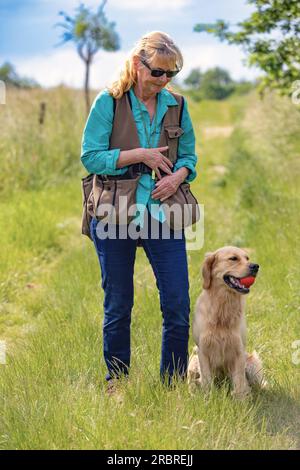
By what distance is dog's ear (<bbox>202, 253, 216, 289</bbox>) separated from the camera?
4.36 metres

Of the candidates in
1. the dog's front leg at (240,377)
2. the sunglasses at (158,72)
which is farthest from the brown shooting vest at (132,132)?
the dog's front leg at (240,377)

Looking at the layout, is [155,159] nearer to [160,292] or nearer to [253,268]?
[160,292]

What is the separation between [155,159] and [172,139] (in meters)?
0.23

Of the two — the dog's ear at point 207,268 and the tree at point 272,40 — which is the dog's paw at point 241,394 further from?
the tree at point 272,40

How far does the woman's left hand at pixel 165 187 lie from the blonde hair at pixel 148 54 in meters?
0.54

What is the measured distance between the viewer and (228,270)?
4.29 meters

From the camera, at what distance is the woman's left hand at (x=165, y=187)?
3.98 metres

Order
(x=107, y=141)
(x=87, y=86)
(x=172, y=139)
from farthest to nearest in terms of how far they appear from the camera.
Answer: (x=87, y=86), (x=172, y=139), (x=107, y=141)

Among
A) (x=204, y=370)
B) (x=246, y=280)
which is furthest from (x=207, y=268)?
(x=204, y=370)

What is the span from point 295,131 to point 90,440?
989cm

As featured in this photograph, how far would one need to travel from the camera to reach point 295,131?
40.5 ft

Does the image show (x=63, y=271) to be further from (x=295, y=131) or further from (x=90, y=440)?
(x=295, y=131)
